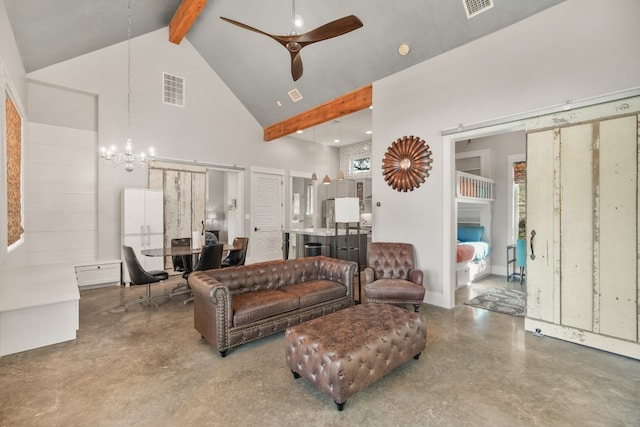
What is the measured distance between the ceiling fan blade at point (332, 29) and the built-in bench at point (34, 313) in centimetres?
319

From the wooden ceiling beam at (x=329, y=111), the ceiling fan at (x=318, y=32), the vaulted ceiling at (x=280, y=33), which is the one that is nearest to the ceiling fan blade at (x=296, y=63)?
the ceiling fan at (x=318, y=32)

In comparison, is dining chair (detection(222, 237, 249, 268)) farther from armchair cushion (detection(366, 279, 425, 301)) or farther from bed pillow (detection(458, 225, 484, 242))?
bed pillow (detection(458, 225, 484, 242))

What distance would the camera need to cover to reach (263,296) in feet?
10.2

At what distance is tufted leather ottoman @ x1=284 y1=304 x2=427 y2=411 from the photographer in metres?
1.93

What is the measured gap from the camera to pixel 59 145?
16.0 ft

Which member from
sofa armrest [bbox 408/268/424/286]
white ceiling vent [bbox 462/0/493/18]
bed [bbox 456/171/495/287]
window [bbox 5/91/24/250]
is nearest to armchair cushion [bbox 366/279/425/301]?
sofa armrest [bbox 408/268/424/286]

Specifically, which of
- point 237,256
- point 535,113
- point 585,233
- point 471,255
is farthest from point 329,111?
point 585,233

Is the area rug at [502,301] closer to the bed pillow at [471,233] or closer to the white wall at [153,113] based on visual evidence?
the bed pillow at [471,233]

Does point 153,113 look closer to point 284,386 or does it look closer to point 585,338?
point 284,386

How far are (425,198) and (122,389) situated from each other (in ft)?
12.9

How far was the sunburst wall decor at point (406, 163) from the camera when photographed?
13.8 feet

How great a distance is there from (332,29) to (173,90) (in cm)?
461

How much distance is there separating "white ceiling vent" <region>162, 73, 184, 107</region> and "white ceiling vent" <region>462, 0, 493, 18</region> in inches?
208

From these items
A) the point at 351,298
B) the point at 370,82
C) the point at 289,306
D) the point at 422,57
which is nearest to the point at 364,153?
the point at 370,82
